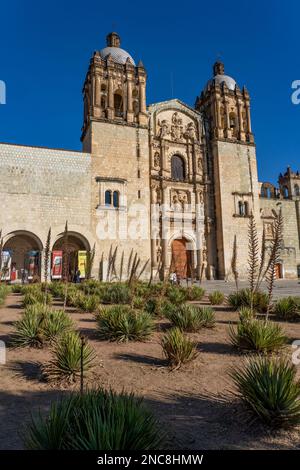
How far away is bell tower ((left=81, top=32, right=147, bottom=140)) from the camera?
24.3 meters

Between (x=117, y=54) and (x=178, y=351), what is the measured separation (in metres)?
28.6

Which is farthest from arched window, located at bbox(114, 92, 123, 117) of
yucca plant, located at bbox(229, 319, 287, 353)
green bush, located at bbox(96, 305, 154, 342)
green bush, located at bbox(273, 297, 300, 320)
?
yucca plant, located at bbox(229, 319, 287, 353)

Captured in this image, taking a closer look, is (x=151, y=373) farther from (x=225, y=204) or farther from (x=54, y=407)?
(x=225, y=204)

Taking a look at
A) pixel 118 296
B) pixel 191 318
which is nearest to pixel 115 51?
pixel 118 296

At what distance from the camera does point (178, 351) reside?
176 inches

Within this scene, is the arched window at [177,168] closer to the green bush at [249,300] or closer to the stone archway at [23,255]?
the stone archway at [23,255]

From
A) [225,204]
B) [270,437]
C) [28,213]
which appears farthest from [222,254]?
[270,437]

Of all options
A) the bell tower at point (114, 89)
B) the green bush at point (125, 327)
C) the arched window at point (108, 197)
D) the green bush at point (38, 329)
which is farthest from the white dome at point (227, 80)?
the green bush at point (38, 329)

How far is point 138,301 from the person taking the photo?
9203mm

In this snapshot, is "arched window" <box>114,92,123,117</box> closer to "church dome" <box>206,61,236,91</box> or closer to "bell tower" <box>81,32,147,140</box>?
"bell tower" <box>81,32,147,140</box>

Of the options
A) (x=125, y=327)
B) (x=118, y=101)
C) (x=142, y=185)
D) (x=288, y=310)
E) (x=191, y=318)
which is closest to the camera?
(x=125, y=327)

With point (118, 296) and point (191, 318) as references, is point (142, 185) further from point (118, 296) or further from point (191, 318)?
point (191, 318)

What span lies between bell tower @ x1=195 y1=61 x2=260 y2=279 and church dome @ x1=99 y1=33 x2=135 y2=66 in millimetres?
8184
